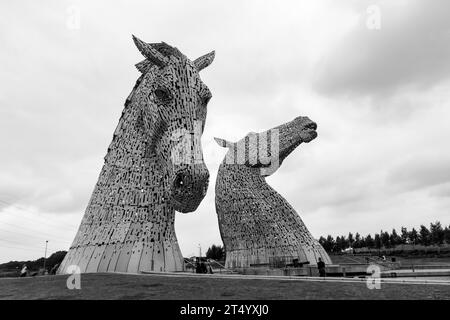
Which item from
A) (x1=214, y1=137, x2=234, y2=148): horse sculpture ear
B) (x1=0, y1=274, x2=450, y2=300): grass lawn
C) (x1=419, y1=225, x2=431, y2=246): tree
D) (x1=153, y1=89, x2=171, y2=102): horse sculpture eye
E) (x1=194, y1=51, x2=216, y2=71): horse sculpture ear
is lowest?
(x1=0, y1=274, x2=450, y2=300): grass lawn

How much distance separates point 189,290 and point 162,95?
4124 mm

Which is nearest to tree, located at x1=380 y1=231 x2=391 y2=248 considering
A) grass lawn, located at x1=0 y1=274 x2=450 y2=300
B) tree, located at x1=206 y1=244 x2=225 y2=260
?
tree, located at x1=206 y1=244 x2=225 y2=260

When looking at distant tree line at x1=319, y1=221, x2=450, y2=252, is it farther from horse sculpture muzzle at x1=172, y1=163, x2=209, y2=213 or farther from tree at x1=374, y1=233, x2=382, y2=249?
horse sculpture muzzle at x1=172, y1=163, x2=209, y2=213

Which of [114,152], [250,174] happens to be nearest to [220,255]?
[250,174]

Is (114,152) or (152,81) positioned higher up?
(152,81)

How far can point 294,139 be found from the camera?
74.9ft

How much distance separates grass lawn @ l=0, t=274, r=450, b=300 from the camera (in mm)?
6215

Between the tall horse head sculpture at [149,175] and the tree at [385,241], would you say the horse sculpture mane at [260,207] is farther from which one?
the tree at [385,241]

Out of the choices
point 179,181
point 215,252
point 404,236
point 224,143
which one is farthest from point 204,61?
point 404,236

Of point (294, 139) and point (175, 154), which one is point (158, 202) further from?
point (294, 139)

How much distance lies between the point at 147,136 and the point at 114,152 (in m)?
1.32

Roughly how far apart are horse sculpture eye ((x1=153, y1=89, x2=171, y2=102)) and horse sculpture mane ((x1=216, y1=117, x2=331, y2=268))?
13.4 metres

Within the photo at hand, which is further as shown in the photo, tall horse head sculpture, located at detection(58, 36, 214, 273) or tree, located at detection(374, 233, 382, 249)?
tree, located at detection(374, 233, 382, 249)
